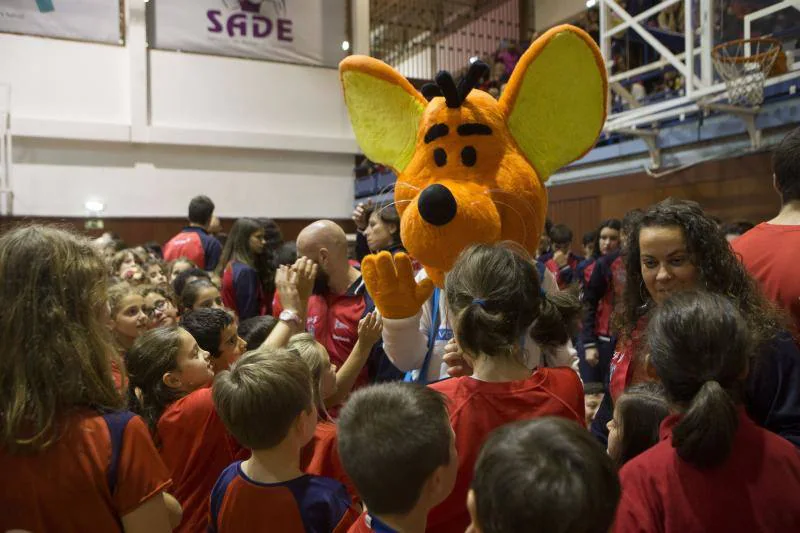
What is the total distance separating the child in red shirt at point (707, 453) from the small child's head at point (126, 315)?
2.14 meters

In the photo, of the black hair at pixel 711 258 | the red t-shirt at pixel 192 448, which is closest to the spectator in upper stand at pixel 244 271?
the red t-shirt at pixel 192 448

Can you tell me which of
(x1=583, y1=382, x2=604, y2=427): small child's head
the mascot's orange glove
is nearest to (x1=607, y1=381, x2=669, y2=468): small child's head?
the mascot's orange glove

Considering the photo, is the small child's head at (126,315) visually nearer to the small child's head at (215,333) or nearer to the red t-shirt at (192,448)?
the small child's head at (215,333)

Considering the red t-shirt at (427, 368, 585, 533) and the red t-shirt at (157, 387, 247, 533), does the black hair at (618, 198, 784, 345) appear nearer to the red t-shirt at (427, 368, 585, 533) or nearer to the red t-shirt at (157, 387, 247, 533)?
the red t-shirt at (427, 368, 585, 533)

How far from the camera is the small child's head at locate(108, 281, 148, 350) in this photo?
8.96 ft

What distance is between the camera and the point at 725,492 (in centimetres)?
115

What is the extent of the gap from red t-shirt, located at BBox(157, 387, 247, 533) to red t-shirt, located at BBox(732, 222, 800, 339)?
1532 millimetres

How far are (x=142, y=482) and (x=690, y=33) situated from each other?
5520mm

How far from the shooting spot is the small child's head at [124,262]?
13.6 ft

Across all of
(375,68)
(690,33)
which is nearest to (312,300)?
(375,68)

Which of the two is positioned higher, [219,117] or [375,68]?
[219,117]

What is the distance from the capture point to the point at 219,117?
930 centimetres

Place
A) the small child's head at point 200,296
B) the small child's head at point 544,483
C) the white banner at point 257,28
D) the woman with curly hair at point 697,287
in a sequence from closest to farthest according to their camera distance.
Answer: the small child's head at point 544,483 → the woman with curly hair at point 697,287 → the small child's head at point 200,296 → the white banner at point 257,28

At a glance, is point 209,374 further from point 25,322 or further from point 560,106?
point 560,106
